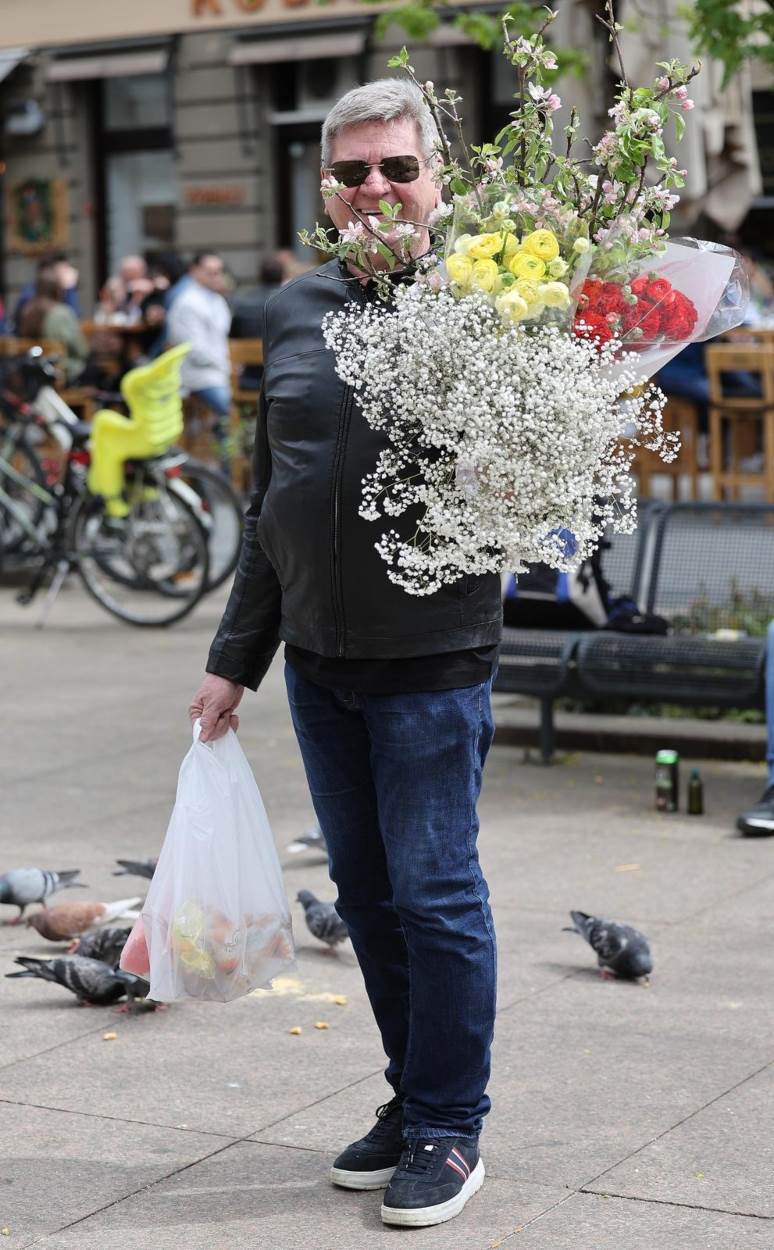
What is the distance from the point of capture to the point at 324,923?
16.6 feet

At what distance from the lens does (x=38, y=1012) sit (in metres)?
4.76

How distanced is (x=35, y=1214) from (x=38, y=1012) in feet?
3.93

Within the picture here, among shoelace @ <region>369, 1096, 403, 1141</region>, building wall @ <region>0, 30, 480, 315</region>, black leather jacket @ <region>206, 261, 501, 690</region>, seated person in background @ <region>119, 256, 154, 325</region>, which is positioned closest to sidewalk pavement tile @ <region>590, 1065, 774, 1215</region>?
shoelace @ <region>369, 1096, 403, 1141</region>

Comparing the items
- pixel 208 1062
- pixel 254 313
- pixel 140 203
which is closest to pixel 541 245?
pixel 208 1062

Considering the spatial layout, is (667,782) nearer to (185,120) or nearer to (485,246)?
(485,246)

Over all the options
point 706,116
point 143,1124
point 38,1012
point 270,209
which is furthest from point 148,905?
point 270,209

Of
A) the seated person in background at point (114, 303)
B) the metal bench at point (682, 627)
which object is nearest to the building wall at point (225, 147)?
the seated person in background at point (114, 303)

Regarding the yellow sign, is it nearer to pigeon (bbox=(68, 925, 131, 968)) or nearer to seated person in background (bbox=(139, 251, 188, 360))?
seated person in background (bbox=(139, 251, 188, 360))

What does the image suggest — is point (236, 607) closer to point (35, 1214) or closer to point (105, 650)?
point (35, 1214)

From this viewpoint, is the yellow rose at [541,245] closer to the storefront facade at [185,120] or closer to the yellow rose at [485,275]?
the yellow rose at [485,275]

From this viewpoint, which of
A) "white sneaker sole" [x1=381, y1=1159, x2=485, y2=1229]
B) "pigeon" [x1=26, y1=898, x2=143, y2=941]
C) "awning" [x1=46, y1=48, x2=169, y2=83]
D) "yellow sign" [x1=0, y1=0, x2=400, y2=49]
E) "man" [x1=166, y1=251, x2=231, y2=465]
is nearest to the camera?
"white sneaker sole" [x1=381, y1=1159, x2=485, y2=1229]

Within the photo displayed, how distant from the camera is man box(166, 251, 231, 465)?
49.2 ft

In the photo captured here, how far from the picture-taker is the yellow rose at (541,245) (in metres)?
3.19

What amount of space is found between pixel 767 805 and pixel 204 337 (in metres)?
9.60
